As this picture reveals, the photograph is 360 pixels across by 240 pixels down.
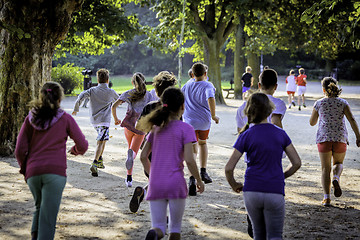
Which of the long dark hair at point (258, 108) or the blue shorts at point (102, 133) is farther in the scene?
the blue shorts at point (102, 133)

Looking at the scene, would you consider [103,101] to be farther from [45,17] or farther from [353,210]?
[353,210]

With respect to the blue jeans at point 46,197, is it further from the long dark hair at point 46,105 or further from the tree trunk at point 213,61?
the tree trunk at point 213,61

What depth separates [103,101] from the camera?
9.09 metres

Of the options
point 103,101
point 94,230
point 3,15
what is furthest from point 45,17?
point 94,230

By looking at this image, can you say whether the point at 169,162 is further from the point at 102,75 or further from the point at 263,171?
the point at 102,75

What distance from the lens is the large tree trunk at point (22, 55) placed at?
1081 cm

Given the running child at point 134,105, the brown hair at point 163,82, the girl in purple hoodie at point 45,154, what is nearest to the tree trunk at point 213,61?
the running child at point 134,105

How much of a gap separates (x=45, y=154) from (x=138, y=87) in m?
3.69

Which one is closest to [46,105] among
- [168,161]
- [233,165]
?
[168,161]

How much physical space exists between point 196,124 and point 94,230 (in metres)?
2.85

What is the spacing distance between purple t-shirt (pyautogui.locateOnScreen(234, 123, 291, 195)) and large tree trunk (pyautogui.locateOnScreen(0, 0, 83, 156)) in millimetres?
7852

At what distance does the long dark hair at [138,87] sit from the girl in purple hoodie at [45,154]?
3.43 m

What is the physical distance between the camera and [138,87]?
7.78 meters

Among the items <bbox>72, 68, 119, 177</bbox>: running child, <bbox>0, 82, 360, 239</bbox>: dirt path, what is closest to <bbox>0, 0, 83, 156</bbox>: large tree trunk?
<bbox>0, 82, 360, 239</bbox>: dirt path
